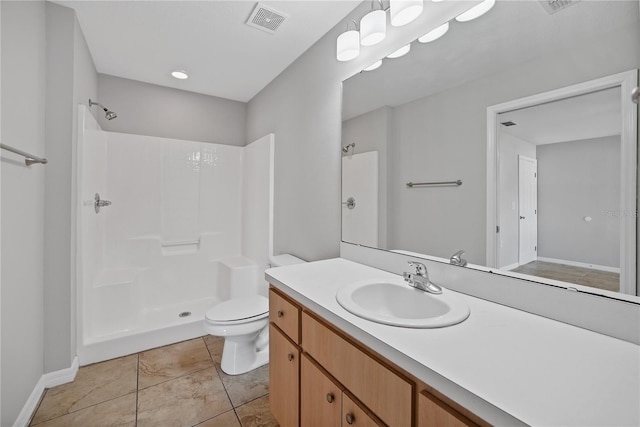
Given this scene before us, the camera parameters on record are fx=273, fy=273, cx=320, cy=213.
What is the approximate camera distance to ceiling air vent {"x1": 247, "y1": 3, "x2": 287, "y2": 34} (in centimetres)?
173

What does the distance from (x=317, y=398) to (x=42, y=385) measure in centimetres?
191

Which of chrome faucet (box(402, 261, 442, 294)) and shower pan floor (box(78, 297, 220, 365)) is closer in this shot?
chrome faucet (box(402, 261, 442, 294))

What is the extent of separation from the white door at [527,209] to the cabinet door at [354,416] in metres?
0.74

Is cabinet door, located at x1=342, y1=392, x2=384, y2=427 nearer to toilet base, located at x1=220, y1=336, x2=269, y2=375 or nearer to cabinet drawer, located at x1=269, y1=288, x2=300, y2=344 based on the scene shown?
cabinet drawer, located at x1=269, y1=288, x2=300, y2=344

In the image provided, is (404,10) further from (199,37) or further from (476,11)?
(199,37)

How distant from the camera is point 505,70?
3.33ft

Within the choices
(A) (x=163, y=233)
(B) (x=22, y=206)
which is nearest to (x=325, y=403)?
(B) (x=22, y=206)

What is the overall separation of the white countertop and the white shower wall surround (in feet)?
6.64

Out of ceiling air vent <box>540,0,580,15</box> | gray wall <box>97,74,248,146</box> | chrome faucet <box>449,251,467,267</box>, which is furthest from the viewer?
gray wall <box>97,74,248,146</box>

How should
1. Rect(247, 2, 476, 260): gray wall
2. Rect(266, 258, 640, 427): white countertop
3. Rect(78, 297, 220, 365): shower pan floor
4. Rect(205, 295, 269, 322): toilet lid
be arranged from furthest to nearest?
Rect(78, 297, 220, 365): shower pan floor → Rect(205, 295, 269, 322): toilet lid → Rect(247, 2, 476, 260): gray wall → Rect(266, 258, 640, 427): white countertop

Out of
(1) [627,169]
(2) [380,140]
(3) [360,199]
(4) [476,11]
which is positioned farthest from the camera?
(3) [360,199]

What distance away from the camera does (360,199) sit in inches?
65.0

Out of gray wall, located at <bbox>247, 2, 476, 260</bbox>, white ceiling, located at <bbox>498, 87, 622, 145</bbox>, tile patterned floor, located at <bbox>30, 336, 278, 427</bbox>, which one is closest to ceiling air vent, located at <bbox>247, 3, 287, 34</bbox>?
gray wall, located at <bbox>247, 2, 476, 260</bbox>

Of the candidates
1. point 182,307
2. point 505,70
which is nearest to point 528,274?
point 505,70
